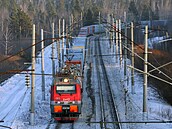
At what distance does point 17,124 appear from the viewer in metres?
24.6

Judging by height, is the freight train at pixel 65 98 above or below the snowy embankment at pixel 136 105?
above

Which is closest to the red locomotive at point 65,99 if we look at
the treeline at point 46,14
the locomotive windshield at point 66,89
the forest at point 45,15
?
the locomotive windshield at point 66,89

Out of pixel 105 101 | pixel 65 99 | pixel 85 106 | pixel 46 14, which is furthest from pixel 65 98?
pixel 46 14

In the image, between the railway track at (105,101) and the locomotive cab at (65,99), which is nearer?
the railway track at (105,101)

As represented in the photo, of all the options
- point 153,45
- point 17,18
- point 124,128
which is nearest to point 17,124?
point 124,128

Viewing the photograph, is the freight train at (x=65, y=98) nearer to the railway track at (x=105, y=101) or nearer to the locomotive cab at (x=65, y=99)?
the locomotive cab at (x=65, y=99)

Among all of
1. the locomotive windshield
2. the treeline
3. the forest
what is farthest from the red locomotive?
the treeline

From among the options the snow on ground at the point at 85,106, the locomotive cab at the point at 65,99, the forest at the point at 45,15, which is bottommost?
the snow on ground at the point at 85,106

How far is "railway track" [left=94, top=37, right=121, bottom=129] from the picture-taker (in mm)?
23562

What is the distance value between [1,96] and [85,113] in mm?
11995

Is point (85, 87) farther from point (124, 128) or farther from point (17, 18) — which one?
point (17, 18)

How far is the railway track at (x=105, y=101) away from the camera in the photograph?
23.6 metres

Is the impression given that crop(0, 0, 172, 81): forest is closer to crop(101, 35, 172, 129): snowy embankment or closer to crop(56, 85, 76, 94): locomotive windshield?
crop(101, 35, 172, 129): snowy embankment

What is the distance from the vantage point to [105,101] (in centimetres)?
3120
